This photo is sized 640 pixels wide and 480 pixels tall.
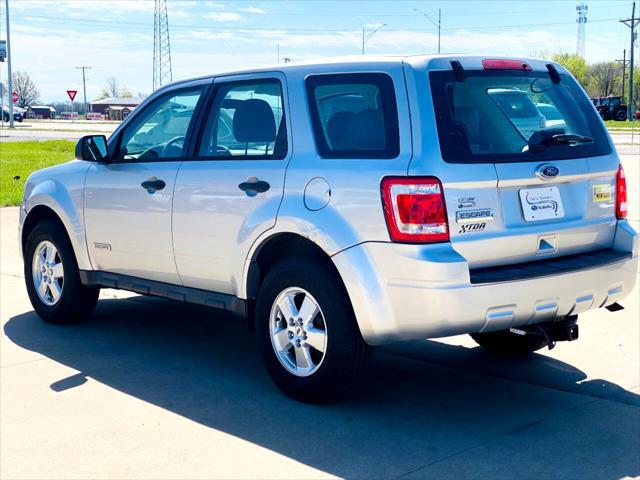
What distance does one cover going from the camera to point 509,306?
4797 mm

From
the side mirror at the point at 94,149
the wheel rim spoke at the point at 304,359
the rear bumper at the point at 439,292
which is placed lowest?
the wheel rim spoke at the point at 304,359

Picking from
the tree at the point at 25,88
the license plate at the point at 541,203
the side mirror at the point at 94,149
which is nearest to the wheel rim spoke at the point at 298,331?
the license plate at the point at 541,203

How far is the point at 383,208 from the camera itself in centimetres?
476

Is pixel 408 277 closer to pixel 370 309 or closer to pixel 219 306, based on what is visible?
pixel 370 309

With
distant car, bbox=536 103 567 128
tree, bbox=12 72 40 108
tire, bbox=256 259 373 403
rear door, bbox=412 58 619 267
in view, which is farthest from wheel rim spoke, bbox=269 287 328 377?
tree, bbox=12 72 40 108

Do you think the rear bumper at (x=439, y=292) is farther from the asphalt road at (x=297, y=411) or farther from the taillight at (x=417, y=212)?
the asphalt road at (x=297, y=411)

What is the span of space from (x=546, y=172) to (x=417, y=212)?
0.81 m

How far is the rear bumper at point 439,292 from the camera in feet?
15.2

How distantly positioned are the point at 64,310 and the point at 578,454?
4.12 m

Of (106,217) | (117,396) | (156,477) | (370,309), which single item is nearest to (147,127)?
(106,217)

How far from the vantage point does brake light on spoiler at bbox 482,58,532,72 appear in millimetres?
5129

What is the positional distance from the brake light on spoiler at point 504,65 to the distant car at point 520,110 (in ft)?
0.39

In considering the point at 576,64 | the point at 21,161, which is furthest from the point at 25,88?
the point at 21,161

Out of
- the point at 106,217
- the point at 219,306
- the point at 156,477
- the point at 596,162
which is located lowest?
the point at 156,477
